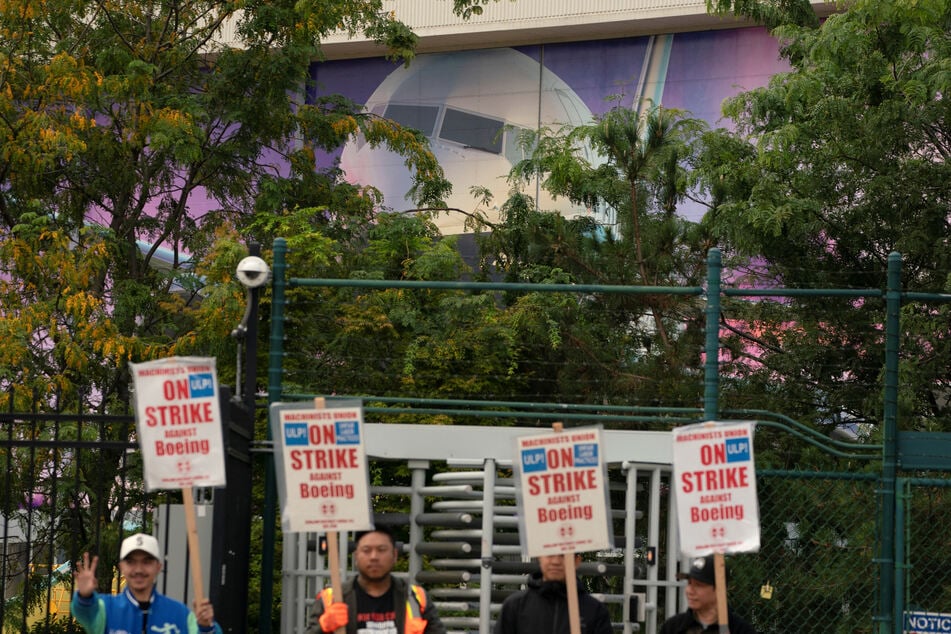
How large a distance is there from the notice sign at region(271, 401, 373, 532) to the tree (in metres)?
7.05

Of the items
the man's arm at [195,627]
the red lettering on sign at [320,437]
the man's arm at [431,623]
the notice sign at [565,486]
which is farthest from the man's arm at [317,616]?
the notice sign at [565,486]

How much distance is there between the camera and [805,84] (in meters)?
14.0

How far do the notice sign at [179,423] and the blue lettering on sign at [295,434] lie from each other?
0.36m

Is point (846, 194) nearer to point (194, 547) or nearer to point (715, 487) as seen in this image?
point (715, 487)

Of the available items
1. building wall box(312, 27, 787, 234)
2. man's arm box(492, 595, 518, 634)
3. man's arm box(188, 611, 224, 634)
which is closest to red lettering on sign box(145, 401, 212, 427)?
man's arm box(188, 611, 224, 634)

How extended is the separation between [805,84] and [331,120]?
20.7 feet

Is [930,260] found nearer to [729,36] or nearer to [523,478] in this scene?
[523,478]

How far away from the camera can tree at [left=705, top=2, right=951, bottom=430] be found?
13.2 metres

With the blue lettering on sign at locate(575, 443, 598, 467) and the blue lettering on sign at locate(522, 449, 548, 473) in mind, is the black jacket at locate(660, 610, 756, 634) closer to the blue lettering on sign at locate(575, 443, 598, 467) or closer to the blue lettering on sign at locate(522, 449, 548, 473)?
the blue lettering on sign at locate(575, 443, 598, 467)

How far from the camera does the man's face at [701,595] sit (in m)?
6.84

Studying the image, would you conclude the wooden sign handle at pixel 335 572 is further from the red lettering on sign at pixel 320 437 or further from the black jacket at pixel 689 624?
the black jacket at pixel 689 624

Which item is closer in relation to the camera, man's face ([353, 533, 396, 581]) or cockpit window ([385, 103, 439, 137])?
man's face ([353, 533, 396, 581])

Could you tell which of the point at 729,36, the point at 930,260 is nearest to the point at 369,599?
the point at 930,260

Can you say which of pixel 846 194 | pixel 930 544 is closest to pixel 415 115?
pixel 846 194
